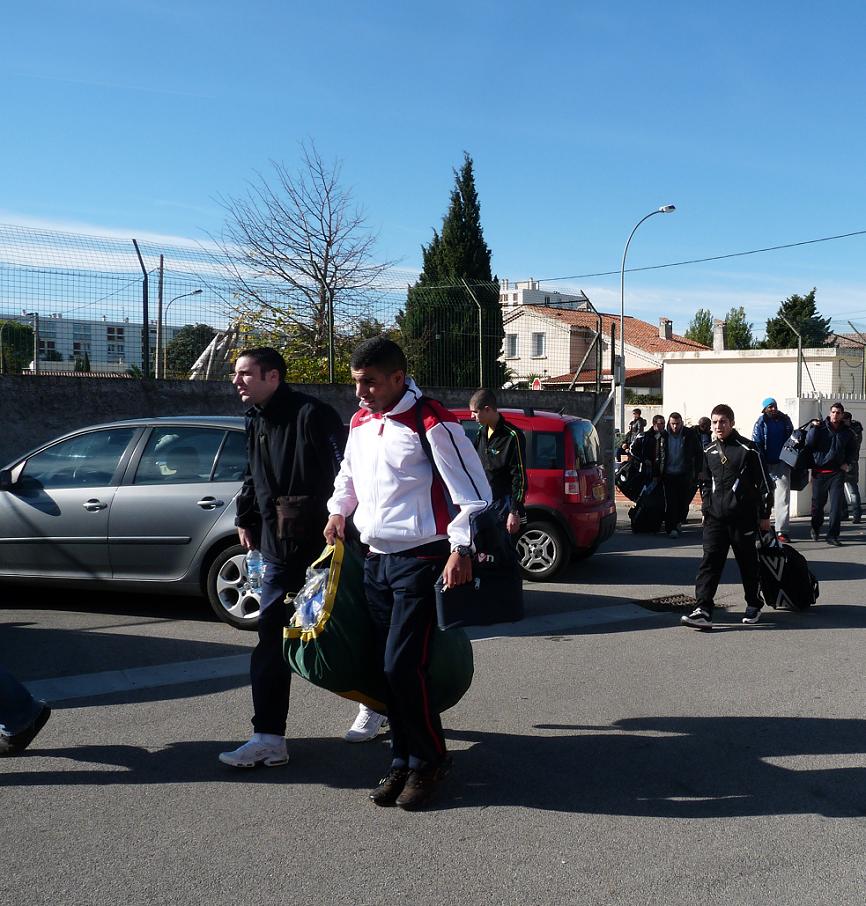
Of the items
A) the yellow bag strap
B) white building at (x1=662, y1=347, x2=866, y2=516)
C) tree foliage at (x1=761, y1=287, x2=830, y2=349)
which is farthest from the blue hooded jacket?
tree foliage at (x1=761, y1=287, x2=830, y2=349)

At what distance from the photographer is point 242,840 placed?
3842 mm

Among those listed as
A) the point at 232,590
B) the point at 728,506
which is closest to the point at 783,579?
the point at 728,506

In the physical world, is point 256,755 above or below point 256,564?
below

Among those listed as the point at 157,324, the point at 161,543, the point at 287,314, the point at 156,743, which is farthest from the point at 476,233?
the point at 156,743

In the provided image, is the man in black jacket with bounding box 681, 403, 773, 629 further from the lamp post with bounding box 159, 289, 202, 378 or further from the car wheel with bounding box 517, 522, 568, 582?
the lamp post with bounding box 159, 289, 202, 378

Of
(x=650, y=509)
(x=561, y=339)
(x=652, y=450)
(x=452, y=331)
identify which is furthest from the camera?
(x=561, y=339)

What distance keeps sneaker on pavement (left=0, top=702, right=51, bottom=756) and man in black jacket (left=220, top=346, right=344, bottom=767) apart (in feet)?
2.80

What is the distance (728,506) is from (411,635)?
14.1ft

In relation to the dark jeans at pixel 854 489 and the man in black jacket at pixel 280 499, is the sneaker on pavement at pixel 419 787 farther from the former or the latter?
the dark jeans at pixel 854 489

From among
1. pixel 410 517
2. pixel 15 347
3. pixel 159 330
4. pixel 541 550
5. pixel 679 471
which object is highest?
pixel 159 330

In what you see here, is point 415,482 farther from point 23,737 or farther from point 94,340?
point 94,340

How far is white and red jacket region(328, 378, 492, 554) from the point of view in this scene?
4.07 m

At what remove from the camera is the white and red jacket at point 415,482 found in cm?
407

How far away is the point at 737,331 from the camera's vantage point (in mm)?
69812
